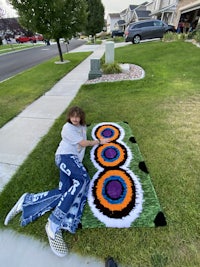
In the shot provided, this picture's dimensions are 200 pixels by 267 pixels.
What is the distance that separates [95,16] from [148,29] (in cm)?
1074

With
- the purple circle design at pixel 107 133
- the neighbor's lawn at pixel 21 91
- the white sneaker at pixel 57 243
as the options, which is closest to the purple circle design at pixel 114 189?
the white sneaker at pixel 57 243

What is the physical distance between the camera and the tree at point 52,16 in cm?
934

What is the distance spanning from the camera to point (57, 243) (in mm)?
1954

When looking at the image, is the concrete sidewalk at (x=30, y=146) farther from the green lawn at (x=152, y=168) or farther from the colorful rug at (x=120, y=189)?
the colorful rug at (x=120, y=189)

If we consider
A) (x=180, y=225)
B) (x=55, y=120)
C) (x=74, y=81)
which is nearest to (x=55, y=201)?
(x=180, y=225)

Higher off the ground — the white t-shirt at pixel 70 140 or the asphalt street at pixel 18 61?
the white t-shirt at pixel 70 140

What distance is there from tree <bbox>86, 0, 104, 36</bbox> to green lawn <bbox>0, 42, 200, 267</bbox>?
72.3 ft

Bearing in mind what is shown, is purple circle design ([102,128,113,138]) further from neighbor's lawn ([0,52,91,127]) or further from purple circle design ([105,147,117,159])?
neighbor's lawn ([0,52,91,127])

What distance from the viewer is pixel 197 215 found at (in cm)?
218

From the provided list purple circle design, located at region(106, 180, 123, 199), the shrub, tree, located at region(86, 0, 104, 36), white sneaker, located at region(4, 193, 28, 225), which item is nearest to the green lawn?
white sneaker, located at region(4, 193, 28, 225)

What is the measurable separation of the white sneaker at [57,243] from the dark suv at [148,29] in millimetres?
18392

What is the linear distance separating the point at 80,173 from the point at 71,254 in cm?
87

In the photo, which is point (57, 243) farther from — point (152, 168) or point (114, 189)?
point (152, 168)

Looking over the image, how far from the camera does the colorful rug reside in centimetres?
218
